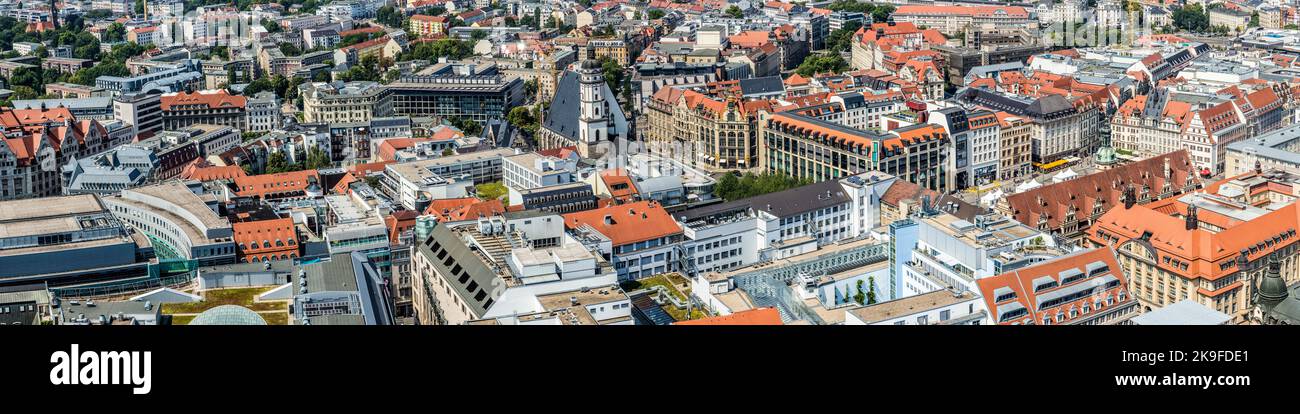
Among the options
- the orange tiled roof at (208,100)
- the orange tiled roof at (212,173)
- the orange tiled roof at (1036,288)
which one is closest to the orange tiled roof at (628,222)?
the orange tiled roof at (1036,288)

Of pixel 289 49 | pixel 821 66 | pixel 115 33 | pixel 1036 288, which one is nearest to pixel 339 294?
pixel 1036 288

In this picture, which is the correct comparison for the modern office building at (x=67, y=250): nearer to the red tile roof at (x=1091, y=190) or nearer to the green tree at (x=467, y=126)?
the green tree at (x=467, y=126)

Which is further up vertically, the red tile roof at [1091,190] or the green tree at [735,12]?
the green tree at [735,12]

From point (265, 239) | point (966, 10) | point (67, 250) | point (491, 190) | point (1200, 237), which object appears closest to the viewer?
point (1200, 237)

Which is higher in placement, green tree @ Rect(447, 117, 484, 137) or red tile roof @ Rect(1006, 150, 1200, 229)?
green tree @ Rect(447, 117, 484, 137)

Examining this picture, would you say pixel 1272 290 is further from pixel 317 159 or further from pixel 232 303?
pixel 317 159

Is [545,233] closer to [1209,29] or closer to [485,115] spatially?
[485,115]

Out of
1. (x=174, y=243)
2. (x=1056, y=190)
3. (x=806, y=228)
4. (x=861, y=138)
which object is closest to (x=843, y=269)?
(x=806, y=228)

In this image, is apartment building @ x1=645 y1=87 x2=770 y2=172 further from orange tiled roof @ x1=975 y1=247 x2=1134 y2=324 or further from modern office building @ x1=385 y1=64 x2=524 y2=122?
orange tiled roof @ x1=975 y1=247 x2=1134 y2=324

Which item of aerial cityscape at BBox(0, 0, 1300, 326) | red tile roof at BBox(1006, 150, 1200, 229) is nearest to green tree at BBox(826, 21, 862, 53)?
aerial cityscape at BBox(0, 0, 1300, 326)
